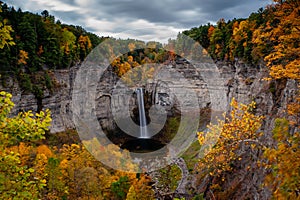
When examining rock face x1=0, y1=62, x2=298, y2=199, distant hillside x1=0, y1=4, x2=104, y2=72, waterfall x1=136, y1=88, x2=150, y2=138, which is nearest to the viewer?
rock face x1=0, y1=62, x2=298, y2=199

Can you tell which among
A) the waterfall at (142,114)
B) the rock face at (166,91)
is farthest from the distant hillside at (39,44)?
the waterfall at (142,114)

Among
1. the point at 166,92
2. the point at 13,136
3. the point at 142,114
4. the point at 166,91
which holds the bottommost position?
the point at 142,114

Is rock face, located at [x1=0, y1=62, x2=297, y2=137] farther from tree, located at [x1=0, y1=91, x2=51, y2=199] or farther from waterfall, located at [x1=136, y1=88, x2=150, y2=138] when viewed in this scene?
tree, located at [x1=0, y1=91, x2=51, y2=199]

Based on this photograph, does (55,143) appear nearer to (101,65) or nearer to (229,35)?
(101,65)

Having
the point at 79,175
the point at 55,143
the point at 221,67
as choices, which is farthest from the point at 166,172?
the point at 221,67

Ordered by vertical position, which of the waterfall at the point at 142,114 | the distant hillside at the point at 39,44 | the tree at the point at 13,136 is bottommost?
the waterfall at the point at 142,114

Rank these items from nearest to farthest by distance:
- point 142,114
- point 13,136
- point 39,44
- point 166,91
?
point 13,136 < point 39,44 < point 142,114 < point 166,91

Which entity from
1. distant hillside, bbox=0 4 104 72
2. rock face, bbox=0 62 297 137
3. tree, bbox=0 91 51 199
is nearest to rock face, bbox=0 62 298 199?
rock face, bbox=0 62 297 137

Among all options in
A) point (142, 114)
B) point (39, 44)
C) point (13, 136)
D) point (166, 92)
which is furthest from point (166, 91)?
point (13, 136)

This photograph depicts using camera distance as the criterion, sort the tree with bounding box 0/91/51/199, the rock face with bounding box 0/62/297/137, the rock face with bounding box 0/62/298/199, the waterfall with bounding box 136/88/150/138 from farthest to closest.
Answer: the waterfall with bounding box 136/88/150/138 → the rock face with bounding box 0/62/298/199 → the rock face with bounding box 0/62/297/137 → the tree with bounding box 0/91/51/199

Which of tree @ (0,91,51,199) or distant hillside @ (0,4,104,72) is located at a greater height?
distant hillside @ (0,4,104,72)

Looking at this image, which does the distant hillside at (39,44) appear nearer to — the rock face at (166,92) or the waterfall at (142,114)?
the rock face at (166,92)

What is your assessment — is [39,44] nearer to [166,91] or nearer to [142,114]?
[142,114]
